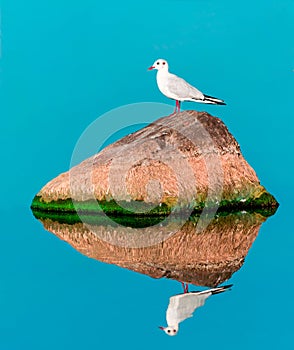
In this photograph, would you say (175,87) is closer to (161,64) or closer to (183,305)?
(161,64)

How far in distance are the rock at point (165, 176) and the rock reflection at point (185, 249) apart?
191 cm

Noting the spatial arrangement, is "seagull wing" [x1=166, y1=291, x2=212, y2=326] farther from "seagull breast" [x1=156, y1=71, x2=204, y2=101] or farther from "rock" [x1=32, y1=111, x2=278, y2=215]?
"seagull breast" [x1=156, y1=71, x2=204, y2=101]

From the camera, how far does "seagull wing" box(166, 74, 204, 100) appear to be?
18.9 metres

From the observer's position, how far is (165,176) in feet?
64.2

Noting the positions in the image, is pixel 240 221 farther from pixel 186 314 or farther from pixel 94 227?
pixel 186 314

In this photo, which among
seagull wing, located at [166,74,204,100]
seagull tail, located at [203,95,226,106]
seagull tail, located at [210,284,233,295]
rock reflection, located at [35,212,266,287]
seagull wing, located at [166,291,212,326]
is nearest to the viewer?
seagull wing, located at [166,291,212,326]

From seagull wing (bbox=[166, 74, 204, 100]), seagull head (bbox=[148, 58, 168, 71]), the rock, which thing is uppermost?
seagull head (bbox=[148, 58, 168, 71])

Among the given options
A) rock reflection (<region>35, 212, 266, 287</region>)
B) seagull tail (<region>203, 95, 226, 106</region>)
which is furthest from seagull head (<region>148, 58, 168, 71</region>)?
rock reflection (<region>35, 212, 266, 287</region>)

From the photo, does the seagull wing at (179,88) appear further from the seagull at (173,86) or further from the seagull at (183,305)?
the seagull at (183,305)

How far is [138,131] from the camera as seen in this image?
21484 millimetres

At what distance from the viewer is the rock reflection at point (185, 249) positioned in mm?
12664

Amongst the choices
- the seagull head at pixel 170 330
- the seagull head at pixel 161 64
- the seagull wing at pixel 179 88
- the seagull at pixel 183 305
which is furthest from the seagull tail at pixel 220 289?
the seagull head at pixel 161 64

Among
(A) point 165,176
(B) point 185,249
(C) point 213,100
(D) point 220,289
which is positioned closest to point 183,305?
(D) point 220,289

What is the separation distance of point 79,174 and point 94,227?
3.58 meters
